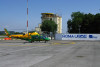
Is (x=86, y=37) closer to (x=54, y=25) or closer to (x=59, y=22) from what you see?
(x=54, y=25)

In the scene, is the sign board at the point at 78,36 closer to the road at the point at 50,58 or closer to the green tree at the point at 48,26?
the road at the point at 50,58

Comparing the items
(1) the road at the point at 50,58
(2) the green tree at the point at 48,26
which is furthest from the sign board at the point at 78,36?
(2) the green tree at the point at 48,26

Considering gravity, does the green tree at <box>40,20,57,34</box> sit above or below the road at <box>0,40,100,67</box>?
above

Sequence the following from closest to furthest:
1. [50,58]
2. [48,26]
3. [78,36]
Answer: [50,58]
[78,36]
[48,26]

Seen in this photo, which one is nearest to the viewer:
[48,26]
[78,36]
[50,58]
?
[50,58]

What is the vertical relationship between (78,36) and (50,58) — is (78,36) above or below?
above

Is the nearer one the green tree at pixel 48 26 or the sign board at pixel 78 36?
the sign board at pixel 78 36

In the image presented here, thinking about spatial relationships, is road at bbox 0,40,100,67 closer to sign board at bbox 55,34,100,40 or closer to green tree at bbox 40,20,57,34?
sign board at bbox 55,34,100,40

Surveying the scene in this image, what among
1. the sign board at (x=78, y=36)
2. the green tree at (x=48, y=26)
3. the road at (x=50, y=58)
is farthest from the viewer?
the green tree at (x=48, y=26)

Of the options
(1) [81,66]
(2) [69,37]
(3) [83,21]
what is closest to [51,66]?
(1) [81,66]

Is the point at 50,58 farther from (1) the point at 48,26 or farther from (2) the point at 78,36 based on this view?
(1) the point at 48,26

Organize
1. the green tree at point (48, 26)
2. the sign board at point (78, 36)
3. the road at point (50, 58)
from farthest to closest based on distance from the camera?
the green tree at point (48, 26)
the sign board at point (78, 36)
the road at point (50, 58)

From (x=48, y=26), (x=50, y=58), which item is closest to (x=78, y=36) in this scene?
(x=50, y=58)

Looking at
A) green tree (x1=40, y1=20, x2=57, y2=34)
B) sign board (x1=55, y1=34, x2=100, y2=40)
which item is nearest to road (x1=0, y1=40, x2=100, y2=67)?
sign board (x1=55, y1=34, x2=100, y2=40)
